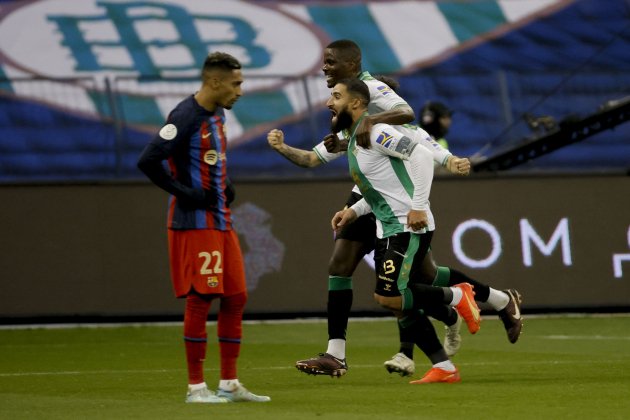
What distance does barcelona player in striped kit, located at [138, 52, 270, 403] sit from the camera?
28.4 ft

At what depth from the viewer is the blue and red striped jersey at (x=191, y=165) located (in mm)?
8648

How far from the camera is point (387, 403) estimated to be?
855 cm

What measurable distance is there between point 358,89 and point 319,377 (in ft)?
6.84

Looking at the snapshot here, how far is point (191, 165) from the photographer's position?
8773mm

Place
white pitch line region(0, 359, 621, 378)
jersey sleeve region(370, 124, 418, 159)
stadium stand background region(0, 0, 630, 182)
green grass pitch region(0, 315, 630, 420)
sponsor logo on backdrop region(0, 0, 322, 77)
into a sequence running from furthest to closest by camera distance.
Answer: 1. sponsor logo on backdrop region(0, 0, 322, 77)
2. stadium stand background region(0, 0, 630, 182)
3. white pitch line region(0, 359, 621, 378)
4. jersey sleeve region(370, 124, 418, 159)
5. green grass pitch region(0, 315, 630, 420)

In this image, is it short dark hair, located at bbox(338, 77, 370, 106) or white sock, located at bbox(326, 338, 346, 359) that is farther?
white sock, located at bbox(326, 338, 346, 359)

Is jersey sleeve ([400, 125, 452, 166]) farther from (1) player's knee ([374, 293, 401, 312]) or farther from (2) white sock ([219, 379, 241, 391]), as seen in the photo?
(2) white sock ([219, 379, 241, 391])

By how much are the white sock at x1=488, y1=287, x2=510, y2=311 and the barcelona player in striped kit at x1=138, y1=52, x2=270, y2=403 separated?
2.30m

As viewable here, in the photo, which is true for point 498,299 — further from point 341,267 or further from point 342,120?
point 342,120

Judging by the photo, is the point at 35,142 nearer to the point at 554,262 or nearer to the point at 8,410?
the point at 554,262

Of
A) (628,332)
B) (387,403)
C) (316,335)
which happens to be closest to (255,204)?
(316,335)

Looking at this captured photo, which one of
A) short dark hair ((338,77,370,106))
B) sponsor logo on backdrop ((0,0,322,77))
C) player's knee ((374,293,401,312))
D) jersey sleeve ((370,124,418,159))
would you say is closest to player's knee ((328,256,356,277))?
player's knee ((374,293,401,312))

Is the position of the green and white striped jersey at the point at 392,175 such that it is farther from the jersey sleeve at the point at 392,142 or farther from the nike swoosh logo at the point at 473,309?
the nike swoosh logo at the point at 473,309

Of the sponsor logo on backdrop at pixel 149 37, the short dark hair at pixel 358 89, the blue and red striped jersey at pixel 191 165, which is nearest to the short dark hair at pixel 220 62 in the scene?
the blue and red striped jersey at pixel 191 165
